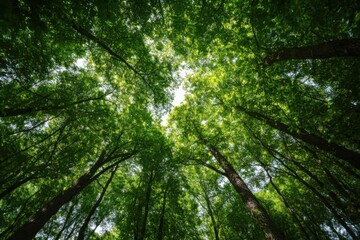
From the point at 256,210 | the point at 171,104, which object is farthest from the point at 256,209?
the point at 171,104

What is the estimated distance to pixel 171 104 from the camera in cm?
1185

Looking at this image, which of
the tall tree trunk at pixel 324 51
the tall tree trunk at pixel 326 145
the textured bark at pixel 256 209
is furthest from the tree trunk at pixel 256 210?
the tall tree trunk at pixel 324 51

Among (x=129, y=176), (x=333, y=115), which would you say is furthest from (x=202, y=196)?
(x=333, y=115)

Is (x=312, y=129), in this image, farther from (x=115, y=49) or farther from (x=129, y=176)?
(x=129, y=176)

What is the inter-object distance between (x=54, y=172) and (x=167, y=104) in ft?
23.7

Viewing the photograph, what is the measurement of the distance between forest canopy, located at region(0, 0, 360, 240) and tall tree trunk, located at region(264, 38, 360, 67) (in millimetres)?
34

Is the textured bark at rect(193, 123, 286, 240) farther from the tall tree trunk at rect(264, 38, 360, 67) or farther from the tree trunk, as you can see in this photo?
the tall tree trunk at rect(264, 38, 360, 67)

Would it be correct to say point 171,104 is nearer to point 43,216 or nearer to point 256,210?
point 256,210

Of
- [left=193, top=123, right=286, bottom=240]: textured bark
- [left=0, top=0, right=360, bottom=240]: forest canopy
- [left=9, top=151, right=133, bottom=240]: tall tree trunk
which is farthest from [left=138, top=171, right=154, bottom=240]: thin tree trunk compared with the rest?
[left=193, top=123, right=286, bottom=240]: textured bark

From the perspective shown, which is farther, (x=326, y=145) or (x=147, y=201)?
(x=147, y=201)

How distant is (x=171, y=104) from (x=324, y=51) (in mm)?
7793

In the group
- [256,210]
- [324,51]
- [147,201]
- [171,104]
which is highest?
[171,104]

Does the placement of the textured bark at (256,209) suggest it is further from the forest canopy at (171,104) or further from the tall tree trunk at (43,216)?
the tall tree trunk at (43,216)

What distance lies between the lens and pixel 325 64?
873 centimetres
